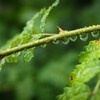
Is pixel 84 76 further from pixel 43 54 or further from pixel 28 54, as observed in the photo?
pixel 43 54

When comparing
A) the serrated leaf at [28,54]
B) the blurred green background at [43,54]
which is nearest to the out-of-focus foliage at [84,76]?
the serrated leaf at [28,54]

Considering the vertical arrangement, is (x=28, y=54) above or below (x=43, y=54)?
below

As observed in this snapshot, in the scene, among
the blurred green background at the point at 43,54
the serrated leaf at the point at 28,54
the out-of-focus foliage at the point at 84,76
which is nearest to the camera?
the out-of-focus foliage at the point at 84,76

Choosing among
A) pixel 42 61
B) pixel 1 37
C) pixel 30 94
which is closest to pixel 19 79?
pixel 30 94

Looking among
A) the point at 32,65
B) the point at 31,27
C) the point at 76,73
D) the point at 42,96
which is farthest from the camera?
the point at 32,65

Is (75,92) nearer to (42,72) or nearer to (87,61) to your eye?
(87,61)

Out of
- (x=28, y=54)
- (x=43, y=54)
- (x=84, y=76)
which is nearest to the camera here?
(x=84, y=76)

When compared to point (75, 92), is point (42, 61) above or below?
above

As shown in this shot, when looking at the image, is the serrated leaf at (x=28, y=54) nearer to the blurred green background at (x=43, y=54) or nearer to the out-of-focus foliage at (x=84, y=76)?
the out-of-focus foliage at (x=84, y=76)

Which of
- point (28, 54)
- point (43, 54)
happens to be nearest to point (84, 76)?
point (28, 54)
